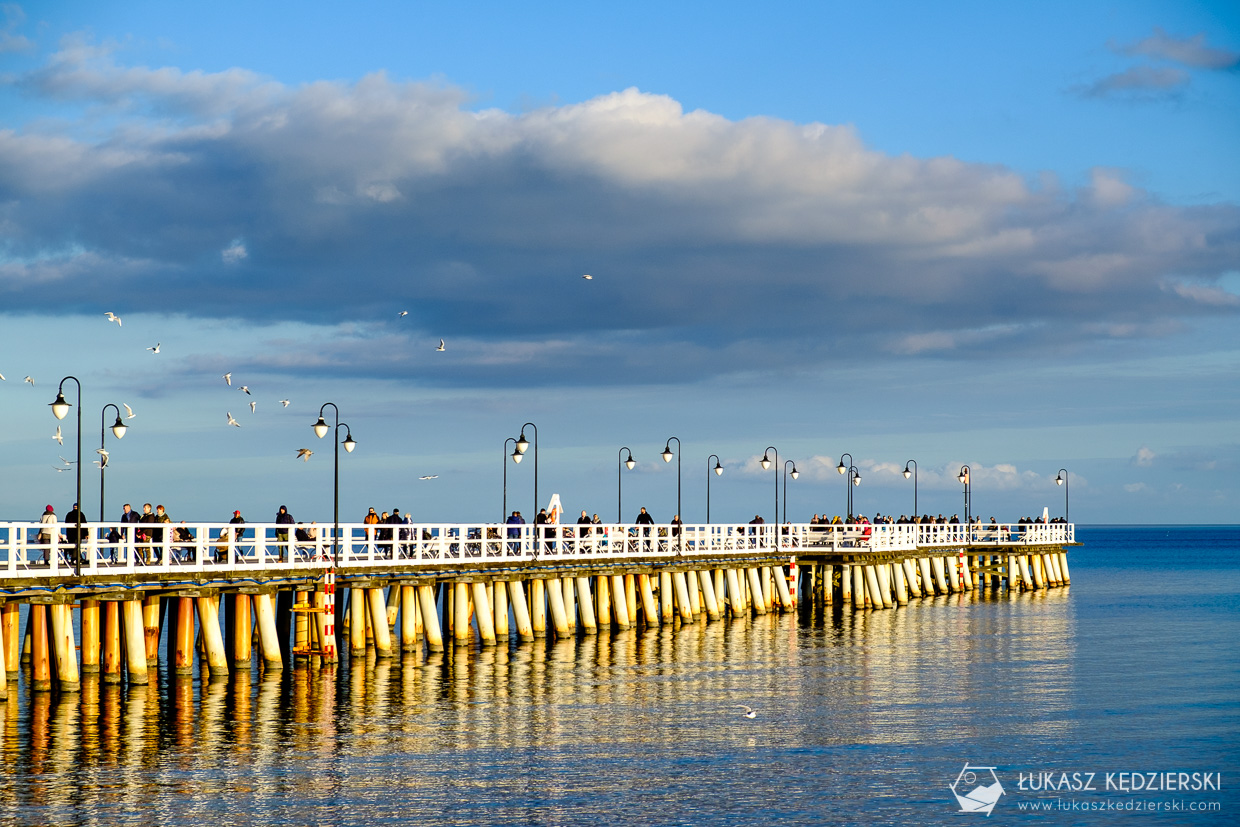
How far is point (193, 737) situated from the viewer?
27.9 metres

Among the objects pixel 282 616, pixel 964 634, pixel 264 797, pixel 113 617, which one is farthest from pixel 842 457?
pixel 264 797

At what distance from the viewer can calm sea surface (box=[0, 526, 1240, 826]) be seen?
23.1 metres

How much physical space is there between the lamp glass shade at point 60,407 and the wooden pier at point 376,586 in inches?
94.1

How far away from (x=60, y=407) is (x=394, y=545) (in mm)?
11673

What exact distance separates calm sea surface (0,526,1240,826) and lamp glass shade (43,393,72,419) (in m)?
5.63

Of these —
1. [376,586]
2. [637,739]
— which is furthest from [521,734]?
[376,586]

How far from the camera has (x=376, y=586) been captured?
131 ft

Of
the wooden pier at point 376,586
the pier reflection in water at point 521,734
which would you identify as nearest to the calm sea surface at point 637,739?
the pier reflection in water at point 521,734

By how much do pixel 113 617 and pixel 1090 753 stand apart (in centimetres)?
2083

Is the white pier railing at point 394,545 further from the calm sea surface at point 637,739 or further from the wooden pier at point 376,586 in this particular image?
the calm sea surface at point 637,739

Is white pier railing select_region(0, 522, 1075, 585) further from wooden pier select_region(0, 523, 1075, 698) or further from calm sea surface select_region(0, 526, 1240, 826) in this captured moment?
calm sea surface select_region(0, 526, 1240, 826)

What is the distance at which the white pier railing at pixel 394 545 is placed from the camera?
32.7 meters

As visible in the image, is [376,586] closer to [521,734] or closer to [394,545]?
[394,545]

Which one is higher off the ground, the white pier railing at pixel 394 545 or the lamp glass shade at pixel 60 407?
the lamp glass shade at pixel 60 407
